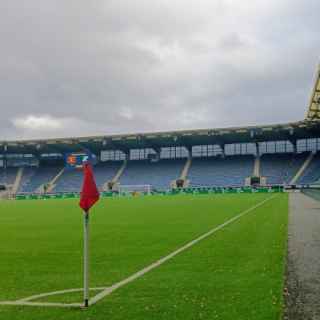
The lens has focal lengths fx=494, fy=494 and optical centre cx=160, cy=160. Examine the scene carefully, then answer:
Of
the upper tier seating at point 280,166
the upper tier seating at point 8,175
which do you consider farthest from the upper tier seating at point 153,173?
the upper tier seating at point 8,175

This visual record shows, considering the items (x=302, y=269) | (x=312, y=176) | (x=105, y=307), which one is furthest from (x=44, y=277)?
(x=312, y=176)

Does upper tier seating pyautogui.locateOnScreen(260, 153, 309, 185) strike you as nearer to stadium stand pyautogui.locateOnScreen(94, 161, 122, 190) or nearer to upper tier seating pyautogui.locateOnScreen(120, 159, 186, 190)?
upper tier seating pyautogui.locateOnScreen(120, 159, 186, 190)

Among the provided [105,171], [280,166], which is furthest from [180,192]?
[105,171]

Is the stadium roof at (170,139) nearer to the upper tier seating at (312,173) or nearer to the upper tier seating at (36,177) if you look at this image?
the upper tier seating at (36,177)

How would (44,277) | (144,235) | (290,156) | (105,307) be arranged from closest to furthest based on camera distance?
(105,307), (44,277), (144,235), (290,156)

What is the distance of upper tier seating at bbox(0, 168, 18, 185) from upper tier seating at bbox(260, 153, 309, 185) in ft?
158

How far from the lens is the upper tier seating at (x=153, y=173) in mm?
87688

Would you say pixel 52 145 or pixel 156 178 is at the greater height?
pixel 52 145

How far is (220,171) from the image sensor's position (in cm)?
8669

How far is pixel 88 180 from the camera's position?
273 inches

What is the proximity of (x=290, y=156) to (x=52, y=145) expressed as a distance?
4349 centimetres

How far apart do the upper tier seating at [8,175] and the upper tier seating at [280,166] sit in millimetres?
48203

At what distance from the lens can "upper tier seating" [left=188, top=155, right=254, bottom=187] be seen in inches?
3282

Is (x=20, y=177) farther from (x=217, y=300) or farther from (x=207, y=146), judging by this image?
(x=217, y=300)
